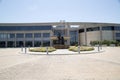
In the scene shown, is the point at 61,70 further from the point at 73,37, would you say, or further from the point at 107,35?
the point at 73,37

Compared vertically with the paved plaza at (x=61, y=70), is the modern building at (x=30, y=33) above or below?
above

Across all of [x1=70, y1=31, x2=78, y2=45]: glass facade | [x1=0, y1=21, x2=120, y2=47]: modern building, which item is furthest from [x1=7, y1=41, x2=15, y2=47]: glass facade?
[x1=70, y1=31, x2=78, y2=45]: glass facade

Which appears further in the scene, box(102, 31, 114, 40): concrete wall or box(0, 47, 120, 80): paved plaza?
box(102, 31, 114, 40): concrete wall

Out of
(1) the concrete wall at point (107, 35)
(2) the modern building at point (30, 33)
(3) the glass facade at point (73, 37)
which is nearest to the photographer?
(1) the concrete wall at point (107, 35)

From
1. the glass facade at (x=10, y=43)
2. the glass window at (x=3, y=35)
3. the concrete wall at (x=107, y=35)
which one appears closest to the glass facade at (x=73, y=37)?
the concrete wall at (x=107, y=35)

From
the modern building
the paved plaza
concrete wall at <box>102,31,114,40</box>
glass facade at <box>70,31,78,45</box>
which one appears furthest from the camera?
glass facade at <box>70,31,78,45</box>

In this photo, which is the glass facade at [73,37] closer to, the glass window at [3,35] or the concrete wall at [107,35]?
the concrete wall at [107,35]

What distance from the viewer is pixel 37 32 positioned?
240 feet

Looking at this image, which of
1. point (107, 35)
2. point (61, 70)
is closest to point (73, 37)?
point (107, 35)

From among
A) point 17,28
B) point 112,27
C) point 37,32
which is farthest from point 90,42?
point 17,28

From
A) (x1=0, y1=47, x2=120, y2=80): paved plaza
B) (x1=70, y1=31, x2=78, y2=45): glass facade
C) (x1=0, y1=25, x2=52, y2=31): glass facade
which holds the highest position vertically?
(x1=0, y1=25, x2=52, y2=31): glass facade

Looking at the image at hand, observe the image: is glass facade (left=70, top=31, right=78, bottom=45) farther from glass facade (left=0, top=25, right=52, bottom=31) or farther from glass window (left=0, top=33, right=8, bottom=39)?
glass window (left=0, top=33, right=8, bottom=39)

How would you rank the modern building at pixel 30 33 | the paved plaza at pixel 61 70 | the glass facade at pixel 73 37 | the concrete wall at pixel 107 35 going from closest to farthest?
the paved plaza at pixel 61 70 < the concrete wall at pixel 107 35 < the modern building at pixel 30 33 < the glass facade at pixel 73 37

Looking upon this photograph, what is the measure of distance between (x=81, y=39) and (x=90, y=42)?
10.9m
